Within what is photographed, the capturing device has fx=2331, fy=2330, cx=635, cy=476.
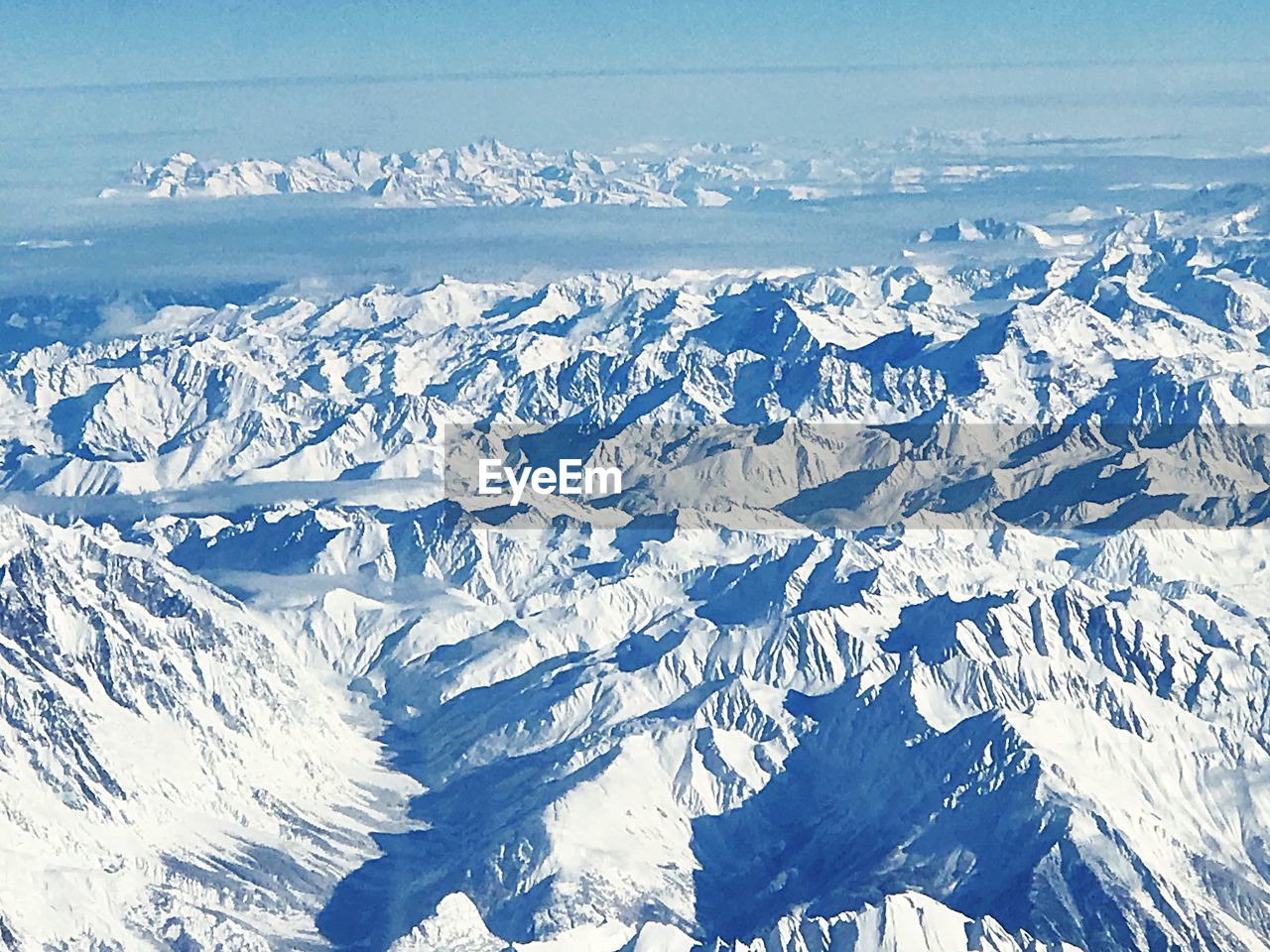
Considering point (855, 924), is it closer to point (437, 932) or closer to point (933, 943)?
point (933, 943)

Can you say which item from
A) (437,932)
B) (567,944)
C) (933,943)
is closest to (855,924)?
(933,943)

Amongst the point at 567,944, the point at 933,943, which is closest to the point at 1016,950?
the point at 933,943

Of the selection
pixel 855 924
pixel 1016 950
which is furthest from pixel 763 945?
pixel 1016 950

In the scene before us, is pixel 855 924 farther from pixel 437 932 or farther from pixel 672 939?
pixel 437 932

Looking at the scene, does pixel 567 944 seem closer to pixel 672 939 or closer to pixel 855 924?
pixel 672 939

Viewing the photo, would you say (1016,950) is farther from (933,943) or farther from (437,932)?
(437,932)
